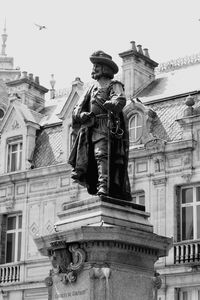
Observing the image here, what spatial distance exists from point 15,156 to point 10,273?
5014 mm

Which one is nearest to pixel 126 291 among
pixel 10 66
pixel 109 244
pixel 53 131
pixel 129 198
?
pixel 109 244

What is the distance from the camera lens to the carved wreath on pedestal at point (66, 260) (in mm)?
13953

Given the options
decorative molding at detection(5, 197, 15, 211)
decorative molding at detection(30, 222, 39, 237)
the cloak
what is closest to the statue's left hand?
the cloak

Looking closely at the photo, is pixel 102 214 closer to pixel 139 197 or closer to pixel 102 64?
pixel 102 64

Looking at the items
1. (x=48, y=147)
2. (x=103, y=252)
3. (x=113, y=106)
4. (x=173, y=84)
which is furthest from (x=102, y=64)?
(x=48, y=147)

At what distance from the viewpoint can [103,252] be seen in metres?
13.9

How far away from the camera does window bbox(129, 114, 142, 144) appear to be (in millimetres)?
32250

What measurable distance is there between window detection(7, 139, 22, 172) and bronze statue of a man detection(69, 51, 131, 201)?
20.8 metres

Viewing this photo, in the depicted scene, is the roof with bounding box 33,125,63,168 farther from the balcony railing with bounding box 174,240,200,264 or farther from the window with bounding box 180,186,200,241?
the balcony railing with bounding box 174,240,200,264

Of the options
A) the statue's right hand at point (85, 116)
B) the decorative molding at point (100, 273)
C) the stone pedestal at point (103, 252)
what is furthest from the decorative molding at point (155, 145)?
the decorative molding at point (100, 273)

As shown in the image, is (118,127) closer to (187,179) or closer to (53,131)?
(187,179)

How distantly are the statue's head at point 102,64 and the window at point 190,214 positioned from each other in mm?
14994

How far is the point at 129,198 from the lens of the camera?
15.0 metres

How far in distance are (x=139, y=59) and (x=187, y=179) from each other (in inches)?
299
